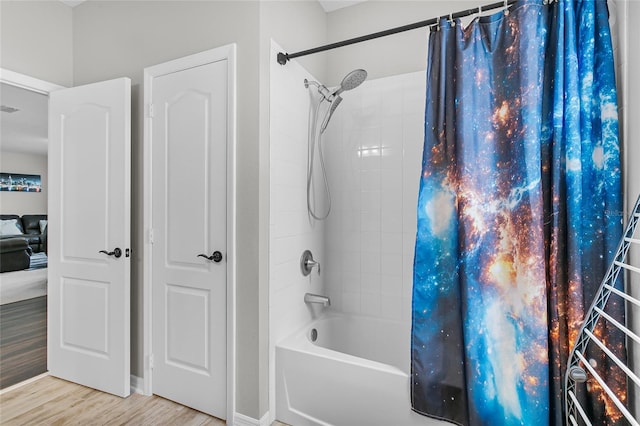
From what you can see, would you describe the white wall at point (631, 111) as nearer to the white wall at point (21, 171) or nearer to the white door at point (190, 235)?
the white door at point (190, 235)

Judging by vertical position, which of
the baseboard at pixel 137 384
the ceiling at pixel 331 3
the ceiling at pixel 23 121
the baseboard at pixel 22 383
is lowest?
the baseboard at pixel 22 383

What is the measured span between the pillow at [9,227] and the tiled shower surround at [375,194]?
4.94 meters

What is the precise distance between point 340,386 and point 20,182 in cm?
531

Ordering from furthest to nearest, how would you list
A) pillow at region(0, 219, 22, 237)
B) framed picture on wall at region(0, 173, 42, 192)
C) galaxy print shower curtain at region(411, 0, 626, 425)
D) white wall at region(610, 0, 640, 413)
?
pillow at region(0, 219, 22, 237) → framed picture on wall at region(0, 173, 42, 192) → galaxy print shower curtain at region(411, 0, 626, 425) → white wall at region(610, 0, 640, 413)

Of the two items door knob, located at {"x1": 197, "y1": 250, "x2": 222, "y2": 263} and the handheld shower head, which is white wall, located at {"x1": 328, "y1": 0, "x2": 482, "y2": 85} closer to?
the handheld shower head

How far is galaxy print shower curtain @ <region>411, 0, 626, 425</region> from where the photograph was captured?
1227 millimetres

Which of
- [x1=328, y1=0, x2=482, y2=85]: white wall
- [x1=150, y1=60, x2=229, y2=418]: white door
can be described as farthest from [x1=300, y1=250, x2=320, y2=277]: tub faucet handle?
[x1=328, y1=0, x2=482, y2=85]: white wall

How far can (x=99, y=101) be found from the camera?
2225mm

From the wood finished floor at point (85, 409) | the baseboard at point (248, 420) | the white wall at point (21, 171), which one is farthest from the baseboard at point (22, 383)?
the white wall at point (21, 171)

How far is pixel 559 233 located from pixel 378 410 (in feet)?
3.81

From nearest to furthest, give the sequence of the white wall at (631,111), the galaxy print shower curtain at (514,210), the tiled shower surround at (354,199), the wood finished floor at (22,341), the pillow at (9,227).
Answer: the white wall at (631,111) < the galaxy print shower curtain at (514,210) < the tiled shower surround at (354,199) < the wood finished floor at (22,341) < the pillow at (9,227)

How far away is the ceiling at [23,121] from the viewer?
337 cm

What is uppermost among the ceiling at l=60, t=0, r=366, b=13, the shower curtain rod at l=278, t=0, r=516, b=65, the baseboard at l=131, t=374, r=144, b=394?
the ceiling at l=60, t=0, r=366, b=13

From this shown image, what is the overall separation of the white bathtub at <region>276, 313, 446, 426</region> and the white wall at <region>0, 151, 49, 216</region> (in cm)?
475
